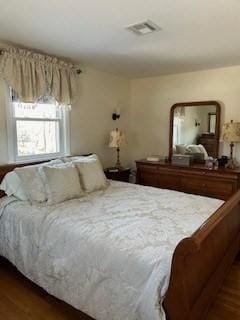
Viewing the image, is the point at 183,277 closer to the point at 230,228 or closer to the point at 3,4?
the point at 230,228

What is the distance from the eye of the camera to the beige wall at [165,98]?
3.78 m

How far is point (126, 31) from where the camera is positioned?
95.1 inches

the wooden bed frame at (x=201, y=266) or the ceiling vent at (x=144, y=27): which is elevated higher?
the ceiling vent at (x=144, y=27)

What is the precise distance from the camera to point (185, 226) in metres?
1.91

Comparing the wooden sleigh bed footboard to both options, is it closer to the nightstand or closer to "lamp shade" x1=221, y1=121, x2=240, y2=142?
"lamp shade" x1=221, y1=121, x2=240, y2=142

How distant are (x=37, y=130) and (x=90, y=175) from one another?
105 cm

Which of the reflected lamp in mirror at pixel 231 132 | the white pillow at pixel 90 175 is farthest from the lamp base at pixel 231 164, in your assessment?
the white pillow at pixel 90 175

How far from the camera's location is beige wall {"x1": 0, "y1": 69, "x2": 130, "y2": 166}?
12.5 ft

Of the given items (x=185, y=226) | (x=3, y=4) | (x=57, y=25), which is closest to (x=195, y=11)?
(x=57, y=25)

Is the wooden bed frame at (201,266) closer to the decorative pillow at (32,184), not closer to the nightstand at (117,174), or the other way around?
the decorative pillow at (32,184)

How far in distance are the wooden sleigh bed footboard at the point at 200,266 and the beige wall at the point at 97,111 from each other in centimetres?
244

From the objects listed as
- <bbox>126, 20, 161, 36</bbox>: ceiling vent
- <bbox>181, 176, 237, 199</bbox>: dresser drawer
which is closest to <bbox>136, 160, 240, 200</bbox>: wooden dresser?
<bbox>181, 176, 237, 199</bbox>: dresser drawer

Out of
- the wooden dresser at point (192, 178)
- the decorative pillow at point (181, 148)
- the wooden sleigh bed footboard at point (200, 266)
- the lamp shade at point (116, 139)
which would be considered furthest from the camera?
the decorative pillow at point (181, 148)

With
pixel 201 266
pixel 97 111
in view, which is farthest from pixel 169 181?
pixel 201 266
